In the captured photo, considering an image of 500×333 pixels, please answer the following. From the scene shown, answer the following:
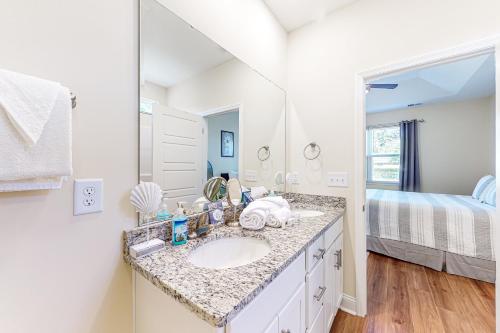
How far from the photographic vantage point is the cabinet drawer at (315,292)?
1.07 metres

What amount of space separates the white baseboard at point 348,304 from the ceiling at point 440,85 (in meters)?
2.19

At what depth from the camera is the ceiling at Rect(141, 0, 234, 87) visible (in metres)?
0.93

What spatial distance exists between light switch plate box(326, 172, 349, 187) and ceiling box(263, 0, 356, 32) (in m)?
1.34

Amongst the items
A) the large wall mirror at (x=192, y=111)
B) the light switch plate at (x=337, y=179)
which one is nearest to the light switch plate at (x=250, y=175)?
the large wall mirror at (x=192, y=111)

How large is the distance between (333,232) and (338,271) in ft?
1.18

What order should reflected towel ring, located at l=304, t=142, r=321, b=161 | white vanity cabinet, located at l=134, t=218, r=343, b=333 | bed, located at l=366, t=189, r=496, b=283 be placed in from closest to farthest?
white vanity cabinet, located at l=134, t=218, r=343, b=333 < reflected towel ring, located at l=304, t=142, r=321, b=161 < bed, located at l=366, t=189, r=496, b=283

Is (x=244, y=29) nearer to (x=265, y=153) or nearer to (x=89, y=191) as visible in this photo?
(x=265, y=153)

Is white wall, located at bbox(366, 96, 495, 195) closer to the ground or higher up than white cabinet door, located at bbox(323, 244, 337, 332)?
higher up

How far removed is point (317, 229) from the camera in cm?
119

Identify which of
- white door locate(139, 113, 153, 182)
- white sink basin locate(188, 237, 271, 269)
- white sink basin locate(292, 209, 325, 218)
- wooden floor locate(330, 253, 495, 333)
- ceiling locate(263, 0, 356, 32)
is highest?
ceiling locate(263, 0, 356, 32)

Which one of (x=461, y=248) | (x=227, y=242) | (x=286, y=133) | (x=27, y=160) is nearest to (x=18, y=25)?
(x=27, y=160)

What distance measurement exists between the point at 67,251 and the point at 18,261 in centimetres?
11

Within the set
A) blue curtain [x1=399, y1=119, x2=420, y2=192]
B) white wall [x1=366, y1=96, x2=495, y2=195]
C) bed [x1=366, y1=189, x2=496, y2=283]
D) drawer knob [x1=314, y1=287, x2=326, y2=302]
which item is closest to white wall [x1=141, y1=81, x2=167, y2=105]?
drawer knob [x1=314, y1=287, x2=326, y2=302]

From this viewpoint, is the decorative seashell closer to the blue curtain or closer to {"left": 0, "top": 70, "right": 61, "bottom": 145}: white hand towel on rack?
{"left": 0, "top": 70, "right": 61, "bottom": 145}: white hand towel on rack
